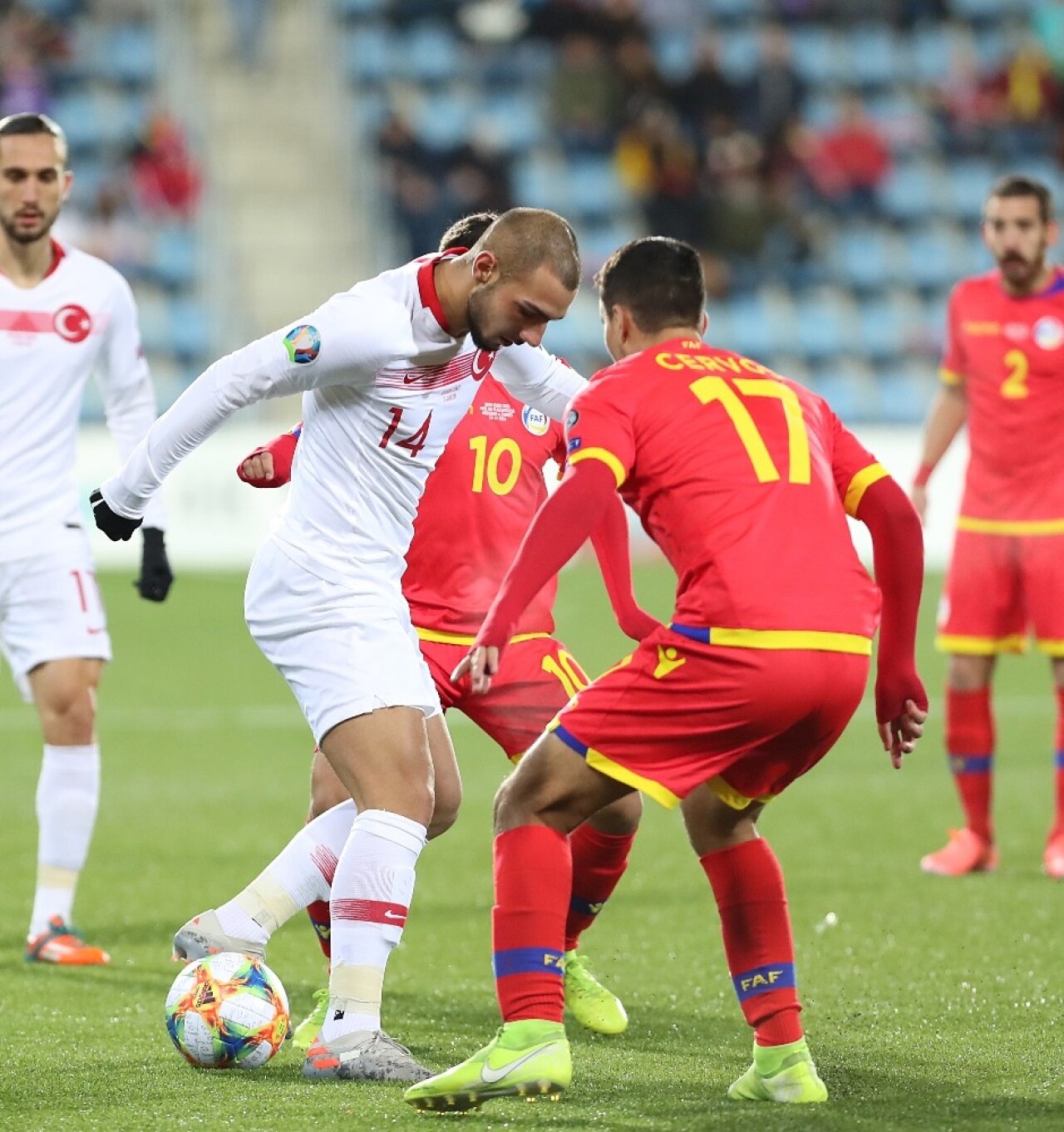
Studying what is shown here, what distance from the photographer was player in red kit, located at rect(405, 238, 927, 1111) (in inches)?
167

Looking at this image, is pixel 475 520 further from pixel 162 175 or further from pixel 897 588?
pixel 162 175

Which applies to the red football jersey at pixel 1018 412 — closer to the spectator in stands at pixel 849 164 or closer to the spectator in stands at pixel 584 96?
the spectator in stands at pixel 849 164

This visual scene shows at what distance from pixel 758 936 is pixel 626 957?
2044 mm

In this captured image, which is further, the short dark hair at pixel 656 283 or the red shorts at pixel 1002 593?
the red shorts at pixel 1002 593

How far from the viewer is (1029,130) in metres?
21.5

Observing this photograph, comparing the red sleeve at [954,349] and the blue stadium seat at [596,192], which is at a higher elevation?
the blue stadium seat at [596,192]

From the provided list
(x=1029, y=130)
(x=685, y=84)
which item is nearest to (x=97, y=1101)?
(x=685, y=84)

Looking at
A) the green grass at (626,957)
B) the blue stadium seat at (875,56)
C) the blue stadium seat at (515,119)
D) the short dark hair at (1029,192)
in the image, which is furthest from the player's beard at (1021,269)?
the blue stadium seat at (875,56)

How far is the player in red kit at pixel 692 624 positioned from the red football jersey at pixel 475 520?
1.47 m

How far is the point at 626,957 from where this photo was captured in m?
6.50

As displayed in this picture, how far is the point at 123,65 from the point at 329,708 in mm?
18085

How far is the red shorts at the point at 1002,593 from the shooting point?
26.3 ft

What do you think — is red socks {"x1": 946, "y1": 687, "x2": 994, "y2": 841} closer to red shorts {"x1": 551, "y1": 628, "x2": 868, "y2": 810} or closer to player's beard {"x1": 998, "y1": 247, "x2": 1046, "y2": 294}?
player's beard {"x1": 998, "y1": 247, "x2": 1046, "y2": 294}

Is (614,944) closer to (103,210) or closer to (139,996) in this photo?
(139,996)
